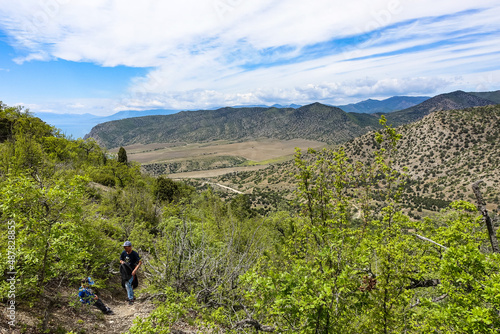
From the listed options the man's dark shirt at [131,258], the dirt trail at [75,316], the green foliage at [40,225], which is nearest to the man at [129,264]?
the man's dark shirt at [131,258]

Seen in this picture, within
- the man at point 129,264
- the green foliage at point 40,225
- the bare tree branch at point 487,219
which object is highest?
the green foliage at point 40,225

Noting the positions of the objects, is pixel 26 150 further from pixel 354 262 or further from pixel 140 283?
pixel 354 262

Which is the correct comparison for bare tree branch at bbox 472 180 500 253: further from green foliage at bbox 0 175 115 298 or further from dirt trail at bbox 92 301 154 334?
dirt trail at bbox 92 301 154 334

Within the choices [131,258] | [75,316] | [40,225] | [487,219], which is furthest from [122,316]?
[487,219]

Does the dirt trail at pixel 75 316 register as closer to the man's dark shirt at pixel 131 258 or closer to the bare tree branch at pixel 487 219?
the man's dark shirt at pixel 131 258

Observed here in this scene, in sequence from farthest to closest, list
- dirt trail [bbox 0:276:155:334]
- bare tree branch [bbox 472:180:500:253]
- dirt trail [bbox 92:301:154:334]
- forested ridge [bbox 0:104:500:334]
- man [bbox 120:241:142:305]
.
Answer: man [bbox 120:241:142:305]
dirt trail [bbox 92:301:154:334]
dirt trail [bbox 0:276:155:334]
bare tree branch [bbox 472:180:500:253]
forested ridge [bbox 0:104:500:334]

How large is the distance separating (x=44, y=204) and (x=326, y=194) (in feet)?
21.8

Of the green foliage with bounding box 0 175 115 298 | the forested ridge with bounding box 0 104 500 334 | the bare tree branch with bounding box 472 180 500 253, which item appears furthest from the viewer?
the bare tree branch with bounding box 472 180 500 253

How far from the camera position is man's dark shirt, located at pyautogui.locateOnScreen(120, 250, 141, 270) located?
336 inches

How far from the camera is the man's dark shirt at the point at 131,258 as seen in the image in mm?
8539

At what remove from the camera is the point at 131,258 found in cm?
862

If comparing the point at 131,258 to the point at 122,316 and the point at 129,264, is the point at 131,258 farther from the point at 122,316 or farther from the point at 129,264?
the point at 122,316

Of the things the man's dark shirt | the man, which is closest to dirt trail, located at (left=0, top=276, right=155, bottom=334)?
the man

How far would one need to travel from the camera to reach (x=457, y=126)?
249ft
